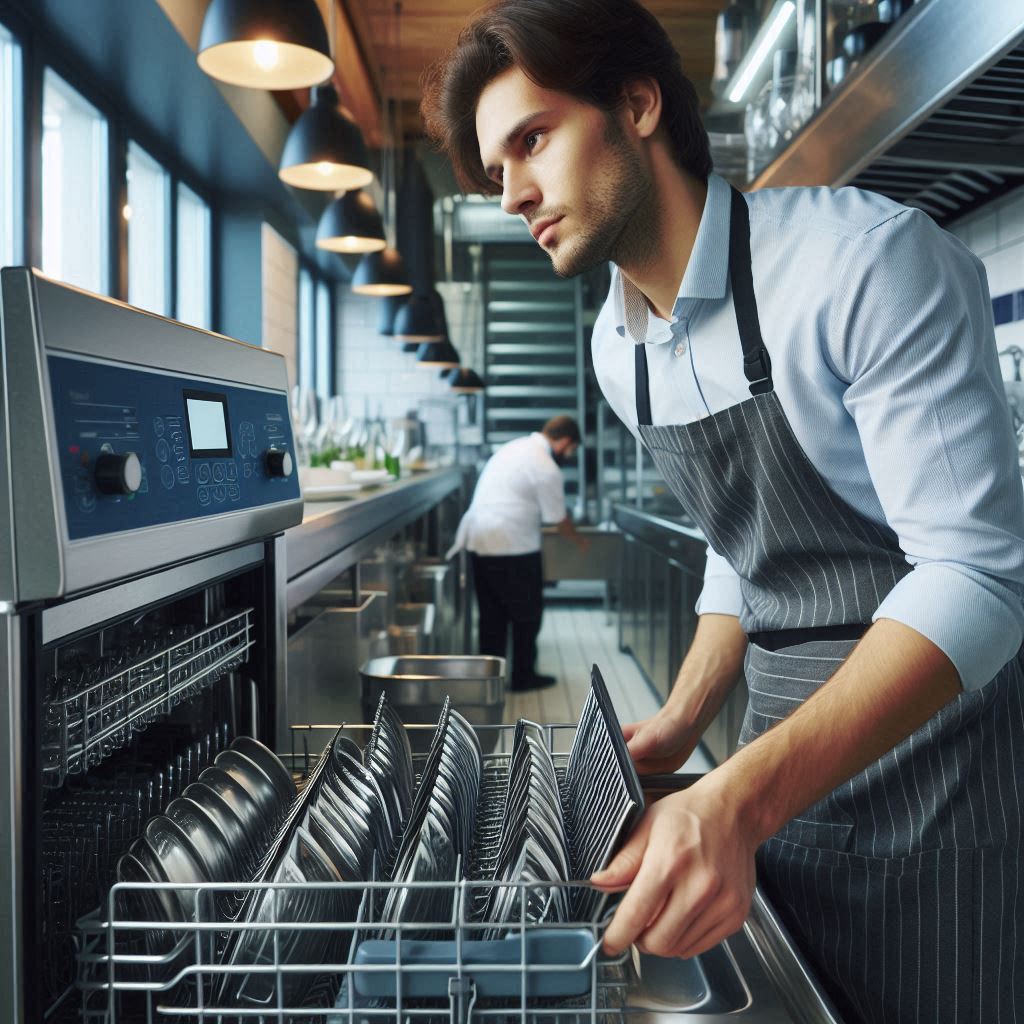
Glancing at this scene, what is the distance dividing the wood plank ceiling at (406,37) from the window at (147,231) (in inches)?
33.7

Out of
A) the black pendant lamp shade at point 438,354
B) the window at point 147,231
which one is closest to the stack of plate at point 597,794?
the window at point 147,231

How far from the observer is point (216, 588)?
3.44ft

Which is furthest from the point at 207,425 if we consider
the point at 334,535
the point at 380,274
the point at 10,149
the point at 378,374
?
the point at 378,374

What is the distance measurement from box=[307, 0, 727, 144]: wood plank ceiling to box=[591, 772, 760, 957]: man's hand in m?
4.69

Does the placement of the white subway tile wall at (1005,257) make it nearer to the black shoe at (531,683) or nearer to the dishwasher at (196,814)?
Result: the dishwasher at (196,814)

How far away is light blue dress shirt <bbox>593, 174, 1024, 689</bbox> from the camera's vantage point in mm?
787

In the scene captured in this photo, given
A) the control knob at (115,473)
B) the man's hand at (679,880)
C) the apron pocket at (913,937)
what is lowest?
the apron pocket at (913,937)

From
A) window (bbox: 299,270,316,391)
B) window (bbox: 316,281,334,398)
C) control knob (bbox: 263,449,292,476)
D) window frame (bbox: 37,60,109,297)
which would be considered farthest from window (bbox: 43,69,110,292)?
window (bbox: 316,281,334,398)

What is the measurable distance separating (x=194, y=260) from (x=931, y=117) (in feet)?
13.3

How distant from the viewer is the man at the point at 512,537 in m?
5.62

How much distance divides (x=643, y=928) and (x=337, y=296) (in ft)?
26.4

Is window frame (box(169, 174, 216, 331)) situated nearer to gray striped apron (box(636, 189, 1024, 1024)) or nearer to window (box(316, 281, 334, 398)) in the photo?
window (box(316, 281, 334, 398))

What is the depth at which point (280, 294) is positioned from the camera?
595 cm

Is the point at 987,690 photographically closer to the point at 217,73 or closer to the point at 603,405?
the point at 217,73
